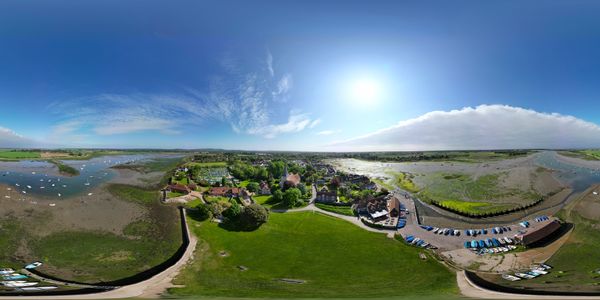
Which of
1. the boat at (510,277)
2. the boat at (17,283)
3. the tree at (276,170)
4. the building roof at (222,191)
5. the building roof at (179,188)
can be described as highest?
the tree at (276,170)

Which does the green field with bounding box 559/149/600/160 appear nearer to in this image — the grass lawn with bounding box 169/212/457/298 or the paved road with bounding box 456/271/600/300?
the paved road with bounding box 456/271/600/300

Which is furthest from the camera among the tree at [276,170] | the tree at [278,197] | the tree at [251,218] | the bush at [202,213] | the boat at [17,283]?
the tree at [276,170]

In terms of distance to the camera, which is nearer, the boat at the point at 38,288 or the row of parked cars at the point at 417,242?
the boat at the point at 38,288

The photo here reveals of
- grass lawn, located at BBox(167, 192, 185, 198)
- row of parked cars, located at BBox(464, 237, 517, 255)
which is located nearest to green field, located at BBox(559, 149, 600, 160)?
row of parked cars, located at BBox(464, 237, 517, 255)

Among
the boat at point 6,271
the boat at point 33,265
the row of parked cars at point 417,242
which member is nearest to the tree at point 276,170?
the row of parked cars at point 417,242

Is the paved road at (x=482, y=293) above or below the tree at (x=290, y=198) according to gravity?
below

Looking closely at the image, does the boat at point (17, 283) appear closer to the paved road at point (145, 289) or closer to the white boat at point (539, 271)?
the paved road at point (145, 289)

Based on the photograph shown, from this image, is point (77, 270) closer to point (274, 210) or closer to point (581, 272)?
point (274, 210)
